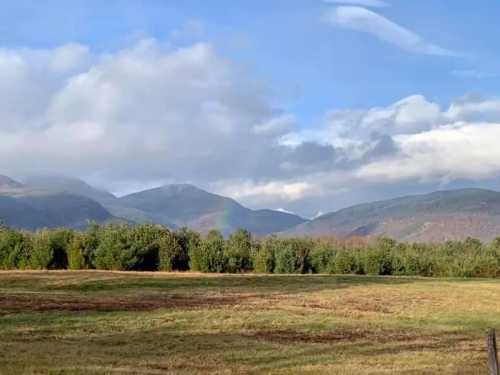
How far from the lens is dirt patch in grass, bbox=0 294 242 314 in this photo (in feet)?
116

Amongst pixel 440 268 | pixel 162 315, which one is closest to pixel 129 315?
pixel 162 315

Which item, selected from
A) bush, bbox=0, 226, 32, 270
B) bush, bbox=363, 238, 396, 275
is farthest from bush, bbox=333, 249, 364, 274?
bush, bbox=0, 226, 32, 270

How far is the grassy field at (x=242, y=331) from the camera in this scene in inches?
826

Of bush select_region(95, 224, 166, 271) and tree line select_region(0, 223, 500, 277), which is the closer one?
bush select_region(95, 224, 166, 271)

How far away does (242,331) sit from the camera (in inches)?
1152

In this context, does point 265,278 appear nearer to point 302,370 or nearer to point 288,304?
point 288,304

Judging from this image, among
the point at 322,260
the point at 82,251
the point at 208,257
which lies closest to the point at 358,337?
the point at 208,257

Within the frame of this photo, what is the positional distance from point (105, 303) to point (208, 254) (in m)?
47.6

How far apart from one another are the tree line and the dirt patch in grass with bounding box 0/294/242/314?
1574 inches

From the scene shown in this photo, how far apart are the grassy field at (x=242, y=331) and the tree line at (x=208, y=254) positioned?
30.0m

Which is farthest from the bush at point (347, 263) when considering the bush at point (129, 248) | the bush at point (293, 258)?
the bush at point (129, 248)

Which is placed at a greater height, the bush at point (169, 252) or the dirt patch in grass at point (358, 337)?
the bush at point (169, 252)

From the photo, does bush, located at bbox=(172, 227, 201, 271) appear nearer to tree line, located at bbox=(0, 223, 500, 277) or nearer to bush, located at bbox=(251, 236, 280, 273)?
tree line, located at bbox=(0, 223, 500, 277)

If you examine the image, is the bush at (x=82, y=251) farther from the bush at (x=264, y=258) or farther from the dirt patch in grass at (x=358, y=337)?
the dirt patch in grass at (x=358, y=337)
